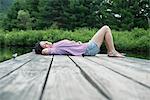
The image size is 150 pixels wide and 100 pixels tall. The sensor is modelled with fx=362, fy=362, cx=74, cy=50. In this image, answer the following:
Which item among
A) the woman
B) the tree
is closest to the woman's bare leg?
the woman

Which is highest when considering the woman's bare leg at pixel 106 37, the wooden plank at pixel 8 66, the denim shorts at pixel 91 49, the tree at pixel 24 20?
the tree at pixel 24 20

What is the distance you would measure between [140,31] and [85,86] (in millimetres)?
13787

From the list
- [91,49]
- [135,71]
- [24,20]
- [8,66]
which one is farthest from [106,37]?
[24,20]

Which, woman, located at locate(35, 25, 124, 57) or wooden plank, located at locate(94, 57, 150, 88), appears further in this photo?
woman, located at locate(35, 25, 124, 57)

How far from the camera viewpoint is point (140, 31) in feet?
48.2

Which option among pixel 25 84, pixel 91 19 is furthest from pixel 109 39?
pixel 91 19

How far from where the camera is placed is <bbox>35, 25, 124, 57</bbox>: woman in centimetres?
390

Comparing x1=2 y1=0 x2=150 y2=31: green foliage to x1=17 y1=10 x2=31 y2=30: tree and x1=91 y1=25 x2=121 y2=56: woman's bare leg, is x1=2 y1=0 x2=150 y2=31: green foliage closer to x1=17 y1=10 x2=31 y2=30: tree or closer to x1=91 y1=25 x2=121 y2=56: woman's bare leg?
x1=17 y1=10 x2=31 y2=30: tree

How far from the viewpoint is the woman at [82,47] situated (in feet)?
12.8

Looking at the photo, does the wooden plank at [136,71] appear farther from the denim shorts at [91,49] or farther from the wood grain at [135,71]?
the denim shorts at [91,49]

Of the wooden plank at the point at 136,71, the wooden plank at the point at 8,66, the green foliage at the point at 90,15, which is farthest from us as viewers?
the green foliage at the point at 90,15

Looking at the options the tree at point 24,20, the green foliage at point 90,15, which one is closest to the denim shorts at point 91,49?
the green foliage at point 90,15

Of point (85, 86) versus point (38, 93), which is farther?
point (85, 86)

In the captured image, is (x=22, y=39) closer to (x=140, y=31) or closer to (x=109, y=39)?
(x=140, y=31)
